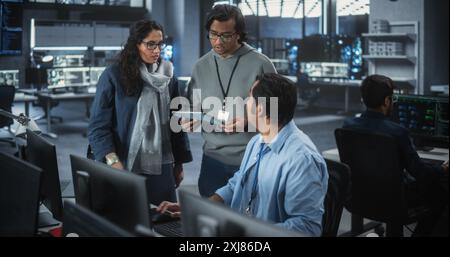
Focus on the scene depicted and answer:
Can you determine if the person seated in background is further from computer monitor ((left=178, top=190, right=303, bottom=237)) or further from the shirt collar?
computer monitor ((left=178, top=190, right=303, bottom=237))

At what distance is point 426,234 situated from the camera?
3.24 metres

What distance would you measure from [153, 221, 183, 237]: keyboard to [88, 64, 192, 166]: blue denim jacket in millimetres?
689

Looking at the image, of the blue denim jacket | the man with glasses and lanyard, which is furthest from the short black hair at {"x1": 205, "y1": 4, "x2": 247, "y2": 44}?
the blue denim jacket

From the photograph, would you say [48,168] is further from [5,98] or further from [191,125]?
[5,98]

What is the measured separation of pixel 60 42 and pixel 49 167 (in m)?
8.01

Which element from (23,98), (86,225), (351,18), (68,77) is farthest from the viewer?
(351,18)

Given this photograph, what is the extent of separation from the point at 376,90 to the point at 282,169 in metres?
1.42

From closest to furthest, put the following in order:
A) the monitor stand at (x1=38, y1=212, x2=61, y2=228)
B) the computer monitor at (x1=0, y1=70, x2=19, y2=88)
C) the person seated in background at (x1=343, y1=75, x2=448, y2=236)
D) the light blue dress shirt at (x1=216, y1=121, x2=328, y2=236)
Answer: the light blue dress shirt at (x1=216, y1=121, x2=328, y2=236), the monitor stand at (x1=38, y1=212, x2=61, y2=228), the person seated in background at (x1=343, y1=75, x2=448, y2=236), the computer monitor at (x1=0, y1=70, x2=19, y2=88)

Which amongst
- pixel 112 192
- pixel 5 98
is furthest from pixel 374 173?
pixel 5 98

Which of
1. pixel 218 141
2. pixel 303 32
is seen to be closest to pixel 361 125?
pixel 218 141

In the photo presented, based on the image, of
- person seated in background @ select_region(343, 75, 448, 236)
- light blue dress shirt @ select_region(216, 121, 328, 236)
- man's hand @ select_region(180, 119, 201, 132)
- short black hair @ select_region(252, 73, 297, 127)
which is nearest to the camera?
light blue dress shirt @ select_region(216, 121, 328, 236)

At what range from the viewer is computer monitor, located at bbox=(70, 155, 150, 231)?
4.84 feet

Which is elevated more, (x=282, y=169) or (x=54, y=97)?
(x=54, y=97)

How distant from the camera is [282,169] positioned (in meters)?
1.88
